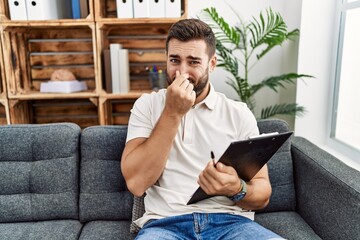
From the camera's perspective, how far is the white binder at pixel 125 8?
6.56 feet

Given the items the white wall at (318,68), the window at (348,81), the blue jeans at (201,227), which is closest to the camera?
the blue jeans at (201,227)

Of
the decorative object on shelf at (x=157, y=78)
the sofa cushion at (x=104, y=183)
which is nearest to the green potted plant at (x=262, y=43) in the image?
the decorative object on shelf at (x=157, y=78)

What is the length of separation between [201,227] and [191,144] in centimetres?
31

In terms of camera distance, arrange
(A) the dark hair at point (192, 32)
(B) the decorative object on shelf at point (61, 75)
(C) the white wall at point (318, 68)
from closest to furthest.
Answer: (A) the dark hair at point (192, 32), (C) the white wall at point (318, 68), (B) the decorative object on shelf at point (61, 75)

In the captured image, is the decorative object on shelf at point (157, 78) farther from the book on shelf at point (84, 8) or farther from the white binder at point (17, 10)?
the white binder at point (17, 10)

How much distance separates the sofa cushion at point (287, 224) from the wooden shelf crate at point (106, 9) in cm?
130

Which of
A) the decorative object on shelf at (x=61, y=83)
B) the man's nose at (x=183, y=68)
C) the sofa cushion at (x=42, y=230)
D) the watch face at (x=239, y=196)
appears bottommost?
the sofa cushion at (x=42, y=230)

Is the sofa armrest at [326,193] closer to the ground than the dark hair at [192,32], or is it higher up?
closer to the ground

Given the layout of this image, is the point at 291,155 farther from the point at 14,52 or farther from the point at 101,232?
the point at 14,52

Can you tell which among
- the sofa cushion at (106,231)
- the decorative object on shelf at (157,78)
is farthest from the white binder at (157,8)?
the sofa cushion at (106,231)

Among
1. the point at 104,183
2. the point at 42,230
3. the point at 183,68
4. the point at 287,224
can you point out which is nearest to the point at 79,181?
the point at 104,183

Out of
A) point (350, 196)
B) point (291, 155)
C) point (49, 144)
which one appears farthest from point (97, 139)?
point (350, 196)

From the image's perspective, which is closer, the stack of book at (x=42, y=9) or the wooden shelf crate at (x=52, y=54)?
the stack of book at (x=42, y=9)

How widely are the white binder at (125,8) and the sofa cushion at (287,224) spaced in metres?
1.40
